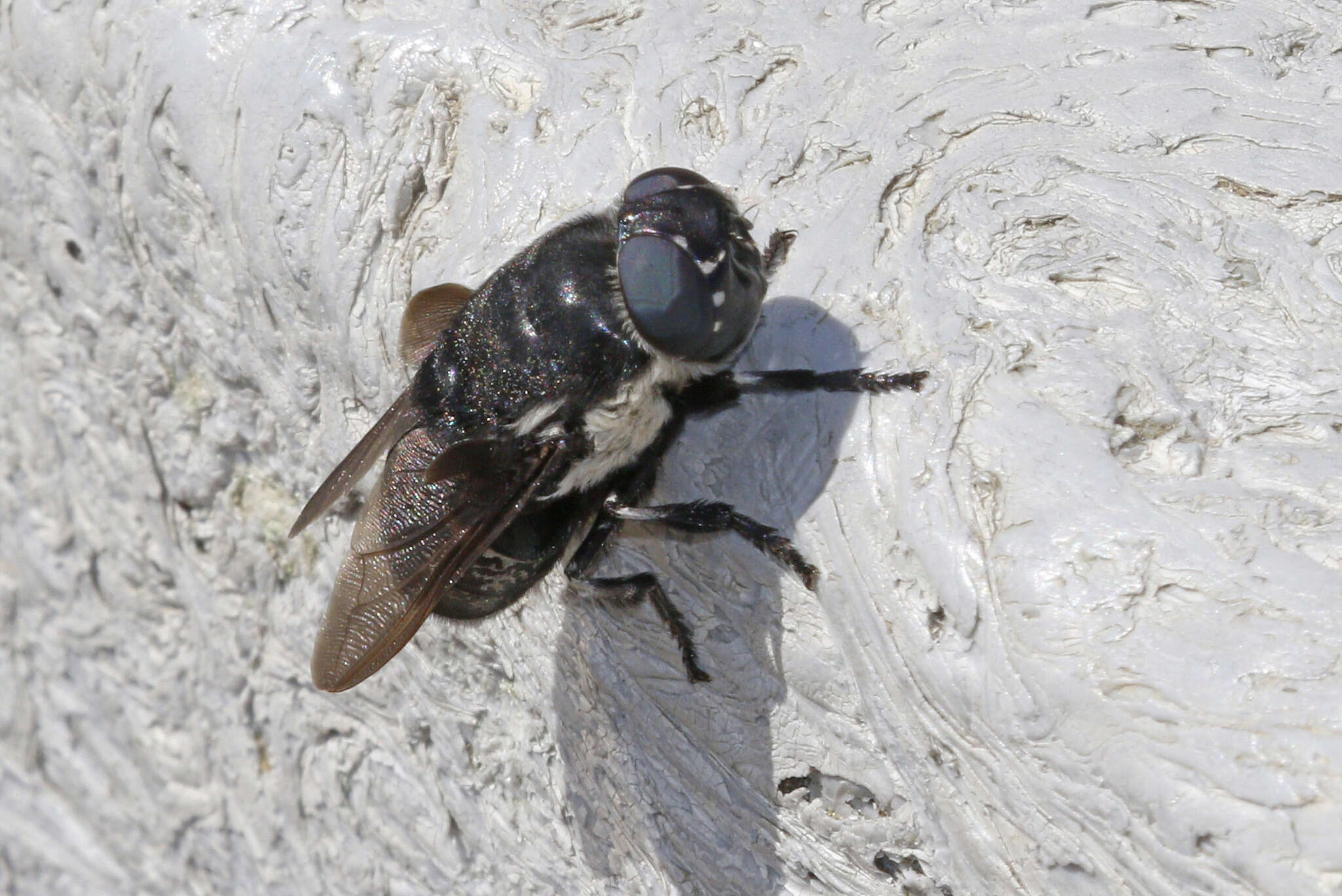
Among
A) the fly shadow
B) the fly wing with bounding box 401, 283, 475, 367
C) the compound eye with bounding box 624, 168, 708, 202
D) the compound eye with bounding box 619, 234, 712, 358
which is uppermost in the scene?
the compound eye with bounding box 624, 168, 708, 202

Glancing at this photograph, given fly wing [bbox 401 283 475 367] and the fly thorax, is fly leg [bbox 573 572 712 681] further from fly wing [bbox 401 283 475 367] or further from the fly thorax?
fly wing [bbox 401 283 475 367]

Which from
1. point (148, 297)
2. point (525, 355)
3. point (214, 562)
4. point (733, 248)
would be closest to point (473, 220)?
point (525, 355)

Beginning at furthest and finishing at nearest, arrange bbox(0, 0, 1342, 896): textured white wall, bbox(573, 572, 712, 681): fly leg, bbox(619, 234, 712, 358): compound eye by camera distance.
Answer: bbox(573, 572, 712, 681): fly leg → bbox(619, 234, 712, 358): compound eye → bbox(0, 0, 1342, 896): textured white wall

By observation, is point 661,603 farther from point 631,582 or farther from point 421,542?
point 421,542

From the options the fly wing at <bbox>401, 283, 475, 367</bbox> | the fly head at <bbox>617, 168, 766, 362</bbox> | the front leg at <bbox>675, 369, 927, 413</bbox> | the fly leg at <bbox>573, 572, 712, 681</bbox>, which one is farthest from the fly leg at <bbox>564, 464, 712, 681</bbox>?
the fly wing at <bbox>401, 283, 475, 367</bbox>

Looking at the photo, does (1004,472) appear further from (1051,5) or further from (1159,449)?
(1051,5)

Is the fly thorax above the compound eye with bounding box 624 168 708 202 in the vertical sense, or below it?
below

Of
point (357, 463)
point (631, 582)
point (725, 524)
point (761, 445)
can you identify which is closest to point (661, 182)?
point (761, 445)
